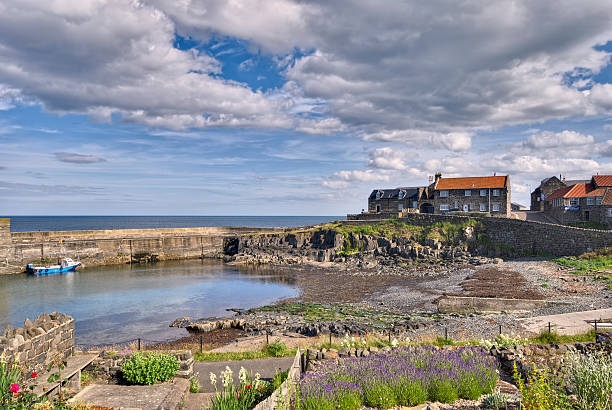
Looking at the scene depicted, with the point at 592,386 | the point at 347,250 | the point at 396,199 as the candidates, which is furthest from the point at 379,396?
the point at 396,199

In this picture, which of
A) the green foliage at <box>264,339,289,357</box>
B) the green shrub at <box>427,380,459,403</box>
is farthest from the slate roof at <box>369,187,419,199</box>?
the green shrub at <box>427,380,459,403</box>

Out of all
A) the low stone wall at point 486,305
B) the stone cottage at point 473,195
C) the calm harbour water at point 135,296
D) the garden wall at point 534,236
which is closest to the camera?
the low stone wall at point 486,305

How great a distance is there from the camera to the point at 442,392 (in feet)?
31.0

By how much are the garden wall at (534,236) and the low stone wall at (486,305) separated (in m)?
25.9

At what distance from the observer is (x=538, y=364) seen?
36.7 feet

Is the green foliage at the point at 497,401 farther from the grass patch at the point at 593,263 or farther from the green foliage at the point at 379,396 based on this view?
the grass patch at the point at 593,263

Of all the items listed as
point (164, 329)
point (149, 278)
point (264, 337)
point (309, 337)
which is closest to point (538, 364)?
point (309, 337)

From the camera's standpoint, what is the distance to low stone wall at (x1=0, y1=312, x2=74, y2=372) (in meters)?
9.54

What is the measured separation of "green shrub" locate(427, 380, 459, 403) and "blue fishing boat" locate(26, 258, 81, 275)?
56668 millimetres

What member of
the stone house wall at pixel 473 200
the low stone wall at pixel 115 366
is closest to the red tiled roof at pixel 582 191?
the stone house wall at pixel 473 200

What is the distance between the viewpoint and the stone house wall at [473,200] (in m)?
64.2

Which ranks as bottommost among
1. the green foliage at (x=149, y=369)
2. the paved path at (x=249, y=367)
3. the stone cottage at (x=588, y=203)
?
the paved path at (x=249, y=367)

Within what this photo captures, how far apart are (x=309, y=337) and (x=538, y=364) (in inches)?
495

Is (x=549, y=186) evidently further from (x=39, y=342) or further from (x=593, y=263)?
(x=39, y=342)
